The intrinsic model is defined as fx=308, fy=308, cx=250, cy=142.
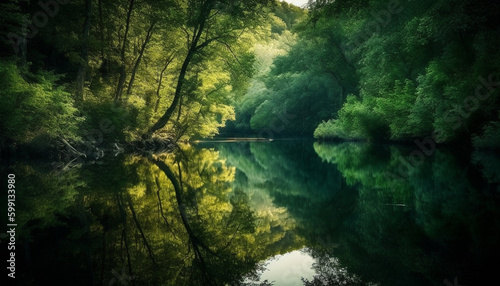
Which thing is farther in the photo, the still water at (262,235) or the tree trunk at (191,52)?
the tree trunk at (191,52)

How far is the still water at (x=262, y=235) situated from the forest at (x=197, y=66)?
699cm

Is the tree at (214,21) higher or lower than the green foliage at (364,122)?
higher

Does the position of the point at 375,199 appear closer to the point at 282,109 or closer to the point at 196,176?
the point at 196,176

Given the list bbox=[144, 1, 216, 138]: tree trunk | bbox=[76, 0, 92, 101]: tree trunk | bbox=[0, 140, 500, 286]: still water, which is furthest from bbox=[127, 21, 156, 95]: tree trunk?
bbox=[0, 140, 500, 286]: still water

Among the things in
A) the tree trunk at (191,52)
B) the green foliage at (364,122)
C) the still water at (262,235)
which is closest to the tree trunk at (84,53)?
the tree trunk at (191,52)

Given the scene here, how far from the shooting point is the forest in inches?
457

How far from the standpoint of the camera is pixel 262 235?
383 centimetres

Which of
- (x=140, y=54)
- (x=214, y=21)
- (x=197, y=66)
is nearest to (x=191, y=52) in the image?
(x=214, y=21)

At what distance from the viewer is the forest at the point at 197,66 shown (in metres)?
11.6

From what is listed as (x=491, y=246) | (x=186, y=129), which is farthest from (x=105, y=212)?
(x=186, y=129)

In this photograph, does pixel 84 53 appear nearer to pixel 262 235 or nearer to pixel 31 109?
pixel 31 109

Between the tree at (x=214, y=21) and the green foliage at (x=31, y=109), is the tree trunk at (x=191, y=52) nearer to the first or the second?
the tree at (x=214, y=21)

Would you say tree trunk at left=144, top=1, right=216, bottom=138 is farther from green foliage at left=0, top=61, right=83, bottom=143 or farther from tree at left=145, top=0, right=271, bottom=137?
green foliage at left=0, top=61, right=83, bottom=143

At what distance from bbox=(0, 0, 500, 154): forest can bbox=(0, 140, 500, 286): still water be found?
6993 millimetres
